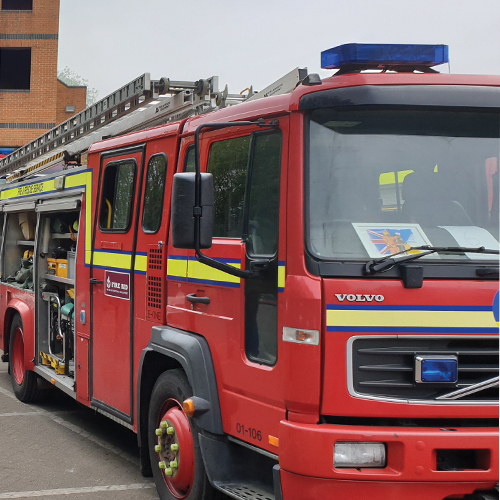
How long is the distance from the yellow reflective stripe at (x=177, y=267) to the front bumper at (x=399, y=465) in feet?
5.26

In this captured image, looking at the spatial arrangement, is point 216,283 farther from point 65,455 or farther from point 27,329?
point 27,329

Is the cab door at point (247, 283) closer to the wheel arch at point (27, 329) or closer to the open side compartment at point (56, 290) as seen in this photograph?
the open side compartment at point (56, 290)

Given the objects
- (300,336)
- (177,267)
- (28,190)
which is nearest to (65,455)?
(177,267)

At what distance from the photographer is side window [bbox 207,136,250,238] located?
4363 mm

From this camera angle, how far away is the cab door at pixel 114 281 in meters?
5.72

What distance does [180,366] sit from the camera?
504cm

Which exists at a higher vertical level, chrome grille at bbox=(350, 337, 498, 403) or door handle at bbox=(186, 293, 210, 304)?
door handle at bbox=(186, 293, 210, 304)

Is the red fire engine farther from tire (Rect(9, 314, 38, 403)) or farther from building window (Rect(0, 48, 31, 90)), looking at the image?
building window (Rect(0, 48, 31, 90))

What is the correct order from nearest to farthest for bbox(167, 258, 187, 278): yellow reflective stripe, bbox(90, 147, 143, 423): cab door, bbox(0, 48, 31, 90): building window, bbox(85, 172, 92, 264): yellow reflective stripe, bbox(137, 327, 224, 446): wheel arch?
bbox(137, 327, 224, 446): wheel arch < bbox(167, 258, 187, 278): yellow reflective stripe < bbox(90, 147, 143, 423): cab door < bbox(85, 172, 92, 264): yellow reflective stripe < bbox(0, 48, 31, 90): building window

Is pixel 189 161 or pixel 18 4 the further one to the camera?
pixel 18 4

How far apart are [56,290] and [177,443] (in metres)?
3.55

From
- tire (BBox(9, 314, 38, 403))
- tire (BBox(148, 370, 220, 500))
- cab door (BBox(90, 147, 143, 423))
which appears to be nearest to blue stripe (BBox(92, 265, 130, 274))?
cab door (BBox(90, 147, 143, 423))

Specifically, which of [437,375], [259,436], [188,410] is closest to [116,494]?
[188,410]

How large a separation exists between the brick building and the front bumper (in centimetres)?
2543
